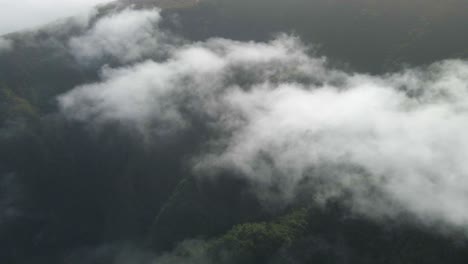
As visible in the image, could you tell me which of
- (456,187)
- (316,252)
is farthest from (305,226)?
(456,187)

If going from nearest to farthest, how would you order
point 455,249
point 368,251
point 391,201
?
point 455,249, point 368,251, point 391,201

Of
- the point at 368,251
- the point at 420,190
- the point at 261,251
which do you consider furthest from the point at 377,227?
the point at 261,251

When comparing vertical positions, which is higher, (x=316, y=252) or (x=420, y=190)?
(x=420, y=190)

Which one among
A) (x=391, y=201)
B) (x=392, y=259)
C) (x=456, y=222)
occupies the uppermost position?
(x=391, y=201)

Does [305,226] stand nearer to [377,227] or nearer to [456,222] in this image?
[377,227]

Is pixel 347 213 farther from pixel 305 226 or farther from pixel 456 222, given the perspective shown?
pixel 456 222

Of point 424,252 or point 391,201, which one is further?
point 391,201

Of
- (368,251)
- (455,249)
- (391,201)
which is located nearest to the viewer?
(455,249)

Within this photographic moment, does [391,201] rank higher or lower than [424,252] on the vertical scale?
higher

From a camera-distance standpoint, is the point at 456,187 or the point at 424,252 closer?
the point at 424,252
